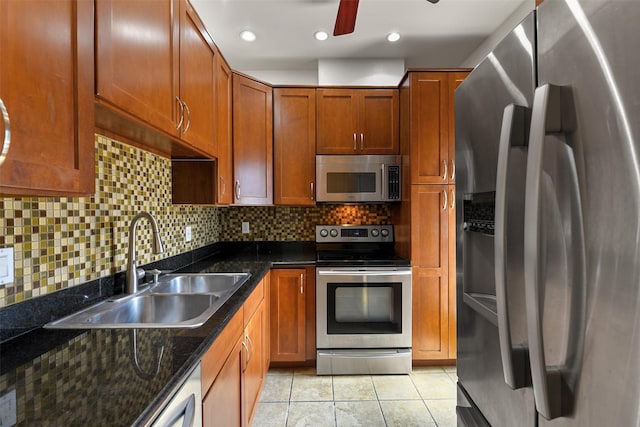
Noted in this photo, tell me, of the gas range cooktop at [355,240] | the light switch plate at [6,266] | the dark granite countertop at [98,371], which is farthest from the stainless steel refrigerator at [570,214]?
the gas range cooktop at [355,240]

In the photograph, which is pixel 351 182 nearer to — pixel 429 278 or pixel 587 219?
pixel 429 278

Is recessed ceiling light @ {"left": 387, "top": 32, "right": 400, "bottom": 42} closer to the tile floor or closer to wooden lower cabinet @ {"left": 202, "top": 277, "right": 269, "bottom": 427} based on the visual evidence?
wooden lower cabinet @ {"left": 202, "top": 277, "right": 269, "bottom": 427}

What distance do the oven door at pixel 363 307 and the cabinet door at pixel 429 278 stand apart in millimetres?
103

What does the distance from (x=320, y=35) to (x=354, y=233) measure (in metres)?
1.73

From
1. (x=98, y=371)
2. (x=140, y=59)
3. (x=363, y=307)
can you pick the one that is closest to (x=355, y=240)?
(x=363, y=307)

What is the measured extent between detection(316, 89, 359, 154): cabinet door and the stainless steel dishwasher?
2.21 meters

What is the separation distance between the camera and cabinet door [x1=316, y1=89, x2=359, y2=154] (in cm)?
284

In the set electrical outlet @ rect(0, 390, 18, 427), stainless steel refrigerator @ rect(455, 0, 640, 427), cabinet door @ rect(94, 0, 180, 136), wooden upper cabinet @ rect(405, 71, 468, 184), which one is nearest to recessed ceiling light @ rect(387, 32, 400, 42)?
wooden upper cabinet @ rect(405, 71, 468, 184)

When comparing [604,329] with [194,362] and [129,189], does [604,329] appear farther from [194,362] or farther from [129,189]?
[129,189]

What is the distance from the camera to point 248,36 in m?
2.66

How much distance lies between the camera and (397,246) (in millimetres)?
2943

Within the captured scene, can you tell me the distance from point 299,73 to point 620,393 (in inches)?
131

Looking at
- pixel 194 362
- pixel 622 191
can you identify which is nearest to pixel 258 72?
pixel 194 362

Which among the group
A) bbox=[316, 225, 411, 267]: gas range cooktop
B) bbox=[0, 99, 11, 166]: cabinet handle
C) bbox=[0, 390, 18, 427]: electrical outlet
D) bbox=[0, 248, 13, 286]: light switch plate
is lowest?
bbox=[0, 390, 18, 427]: electrical outlet
